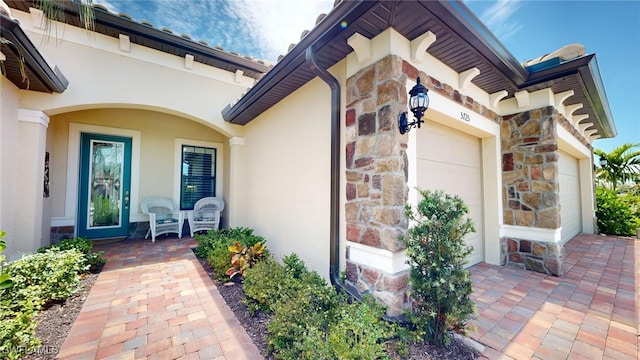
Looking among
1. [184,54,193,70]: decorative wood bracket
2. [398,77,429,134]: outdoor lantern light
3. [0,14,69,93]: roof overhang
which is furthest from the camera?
[184,54,193,70]: decorative wood bracket

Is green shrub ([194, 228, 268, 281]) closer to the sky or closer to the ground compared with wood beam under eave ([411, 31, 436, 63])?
closer to the ground

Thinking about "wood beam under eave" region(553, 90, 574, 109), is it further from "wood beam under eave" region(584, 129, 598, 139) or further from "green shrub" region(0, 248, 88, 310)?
"green shrub" region(0, 248, 88, 310)

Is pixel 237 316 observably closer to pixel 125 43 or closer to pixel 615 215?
pixel 125 43

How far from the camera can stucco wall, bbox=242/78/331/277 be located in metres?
3.22

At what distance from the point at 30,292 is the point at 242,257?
2137 millimetres

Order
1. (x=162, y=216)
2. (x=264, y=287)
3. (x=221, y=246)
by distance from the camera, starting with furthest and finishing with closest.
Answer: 1. (x=162, y=216)
2. (x=221, y=246)
3. (x=264, y=287)

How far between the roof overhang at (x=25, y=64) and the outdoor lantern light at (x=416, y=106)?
3.61 meters

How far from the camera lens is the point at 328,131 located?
3.14 metres

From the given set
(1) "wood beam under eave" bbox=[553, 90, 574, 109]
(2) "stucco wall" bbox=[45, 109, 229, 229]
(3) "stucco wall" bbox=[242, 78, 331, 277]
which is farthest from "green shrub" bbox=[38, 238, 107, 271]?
(1) "wood beam under eave" bbox=[553, 90, 574, 109]

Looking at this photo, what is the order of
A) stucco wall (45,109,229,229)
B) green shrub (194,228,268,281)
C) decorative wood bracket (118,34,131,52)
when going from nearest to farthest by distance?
green shrub (194,228,268,281) → decorative wood bracket (118,34,131,52) → stucco wall (45,109,229,229)

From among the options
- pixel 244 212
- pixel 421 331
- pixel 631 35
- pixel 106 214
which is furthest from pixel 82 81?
pixel 631 35

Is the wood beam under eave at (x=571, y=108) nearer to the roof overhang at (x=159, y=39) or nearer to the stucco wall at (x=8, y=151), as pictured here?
the roof overhang at (x=159, y=39)

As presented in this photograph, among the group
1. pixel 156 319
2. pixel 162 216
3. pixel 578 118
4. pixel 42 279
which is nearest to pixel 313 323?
pixel 156 319

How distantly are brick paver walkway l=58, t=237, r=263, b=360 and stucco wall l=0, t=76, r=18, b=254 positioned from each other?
1379mm
